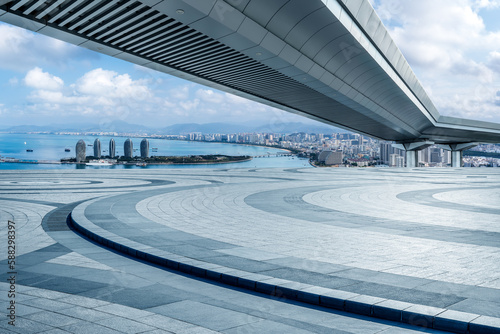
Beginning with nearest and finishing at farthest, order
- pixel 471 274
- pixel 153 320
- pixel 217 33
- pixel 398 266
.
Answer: pixel 153 320, pixel 471 274, pixel 398 266, pixel 217 33

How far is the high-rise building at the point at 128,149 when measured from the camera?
37.3 metres

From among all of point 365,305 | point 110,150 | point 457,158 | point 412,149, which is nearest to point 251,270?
point 365,305

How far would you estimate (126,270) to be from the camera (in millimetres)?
6441

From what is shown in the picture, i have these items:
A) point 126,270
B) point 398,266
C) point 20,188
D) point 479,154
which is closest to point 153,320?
point 126,270

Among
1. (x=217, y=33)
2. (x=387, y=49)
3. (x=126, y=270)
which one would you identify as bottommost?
(x=126, y=270)

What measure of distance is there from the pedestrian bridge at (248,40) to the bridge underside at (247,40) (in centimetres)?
4

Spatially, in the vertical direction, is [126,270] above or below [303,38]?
below

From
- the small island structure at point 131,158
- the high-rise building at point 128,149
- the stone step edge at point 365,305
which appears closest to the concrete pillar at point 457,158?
the small island structure at point 131,158

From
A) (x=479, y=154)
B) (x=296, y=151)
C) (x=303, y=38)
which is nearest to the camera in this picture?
(x=303, y=38)

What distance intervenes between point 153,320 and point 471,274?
15.4 ft

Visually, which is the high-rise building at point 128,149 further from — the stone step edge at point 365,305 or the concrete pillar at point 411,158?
the concrete pillar at point 411,158

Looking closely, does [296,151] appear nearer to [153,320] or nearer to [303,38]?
[303,38]

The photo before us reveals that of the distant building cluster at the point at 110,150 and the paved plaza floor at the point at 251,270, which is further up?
the distant building cluster at the point at 110,150

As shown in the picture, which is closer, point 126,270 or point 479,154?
point 126,270
